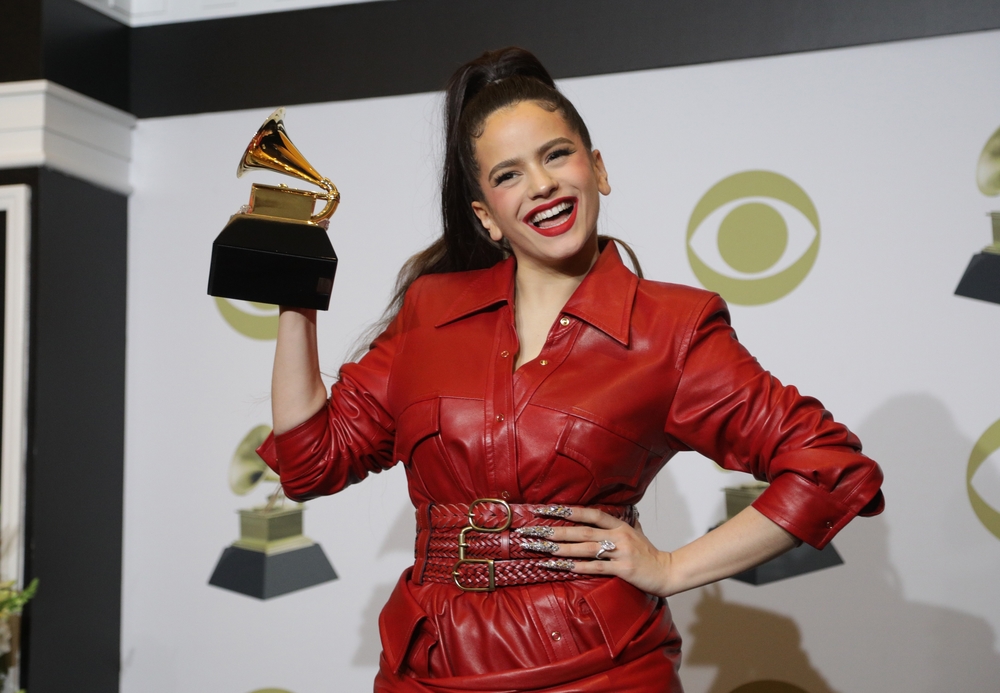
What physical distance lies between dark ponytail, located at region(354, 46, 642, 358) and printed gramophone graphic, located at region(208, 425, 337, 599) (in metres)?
1.27

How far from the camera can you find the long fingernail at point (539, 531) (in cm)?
160

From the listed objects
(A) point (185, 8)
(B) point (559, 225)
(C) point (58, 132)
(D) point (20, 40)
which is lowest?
(B) point (559, 225)

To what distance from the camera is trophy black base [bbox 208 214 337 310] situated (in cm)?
167

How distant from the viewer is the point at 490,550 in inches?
63.7

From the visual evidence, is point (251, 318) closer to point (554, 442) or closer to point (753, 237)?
point (753, 237)

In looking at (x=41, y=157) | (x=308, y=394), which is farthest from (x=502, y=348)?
(x=41, y=157)

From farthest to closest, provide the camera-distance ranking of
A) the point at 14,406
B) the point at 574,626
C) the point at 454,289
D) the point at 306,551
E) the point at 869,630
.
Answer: the point at 306,551 < the point at 14,406 < the point at 869,630 < the point at 454,289 < the point at 574,626

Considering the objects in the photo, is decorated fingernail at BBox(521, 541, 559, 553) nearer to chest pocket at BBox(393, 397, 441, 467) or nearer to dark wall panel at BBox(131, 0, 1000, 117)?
chest pocket at BBox(393, 397, 441, 467)

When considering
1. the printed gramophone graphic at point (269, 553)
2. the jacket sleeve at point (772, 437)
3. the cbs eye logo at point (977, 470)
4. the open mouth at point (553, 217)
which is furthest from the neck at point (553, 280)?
the printed gramophone graphic at point (269, 553)

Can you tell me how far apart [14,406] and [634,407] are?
217 cm

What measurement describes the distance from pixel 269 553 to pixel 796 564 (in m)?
1.62

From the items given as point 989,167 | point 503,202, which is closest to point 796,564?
point 989,167

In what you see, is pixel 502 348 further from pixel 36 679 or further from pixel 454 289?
pixel 36 679

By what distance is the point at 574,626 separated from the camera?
1.57 metres
